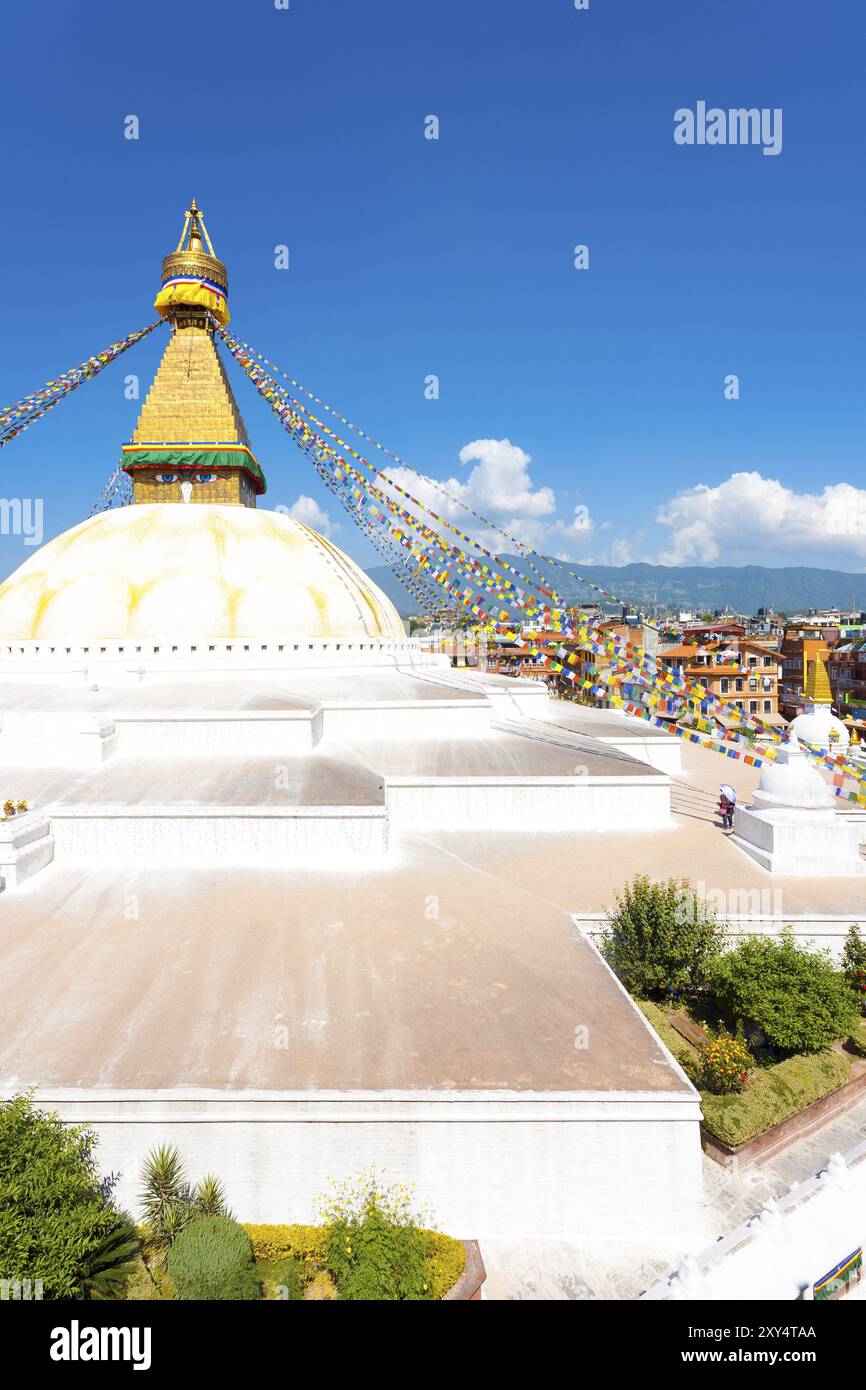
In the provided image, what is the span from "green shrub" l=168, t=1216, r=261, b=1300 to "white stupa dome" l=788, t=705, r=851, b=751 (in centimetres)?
1232

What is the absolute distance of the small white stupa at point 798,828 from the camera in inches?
324

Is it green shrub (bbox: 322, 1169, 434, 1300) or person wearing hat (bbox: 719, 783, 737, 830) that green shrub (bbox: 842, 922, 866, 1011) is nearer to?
person wearing hat (bbox: 719, 783, 737, 830)

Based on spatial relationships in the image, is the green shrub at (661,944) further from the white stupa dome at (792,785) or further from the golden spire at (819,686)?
the golden spire at (819,686)

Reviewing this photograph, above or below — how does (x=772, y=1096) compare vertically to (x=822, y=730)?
below

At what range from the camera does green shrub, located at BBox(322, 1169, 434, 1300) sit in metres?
3.71

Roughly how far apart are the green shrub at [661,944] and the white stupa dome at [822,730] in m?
7.95

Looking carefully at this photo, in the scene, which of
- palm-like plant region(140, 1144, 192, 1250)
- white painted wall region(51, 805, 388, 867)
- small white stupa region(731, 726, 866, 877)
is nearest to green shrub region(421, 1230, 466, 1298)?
palm-like plant region(140, 1144, 192, 1250)

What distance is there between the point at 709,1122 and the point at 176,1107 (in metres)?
3.81

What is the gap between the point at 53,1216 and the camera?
358 centimetres

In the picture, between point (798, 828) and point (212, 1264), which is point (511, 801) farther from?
point (212, 1264)

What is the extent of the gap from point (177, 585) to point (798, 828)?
1187 centimetres

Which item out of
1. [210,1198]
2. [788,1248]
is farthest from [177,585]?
[788,1248]

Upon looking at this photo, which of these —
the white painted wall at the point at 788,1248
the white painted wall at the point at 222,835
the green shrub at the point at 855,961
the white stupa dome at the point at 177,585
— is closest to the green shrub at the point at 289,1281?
the white painted wall at the point at 788,1248

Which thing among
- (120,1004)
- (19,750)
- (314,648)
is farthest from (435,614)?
(120,1004)
